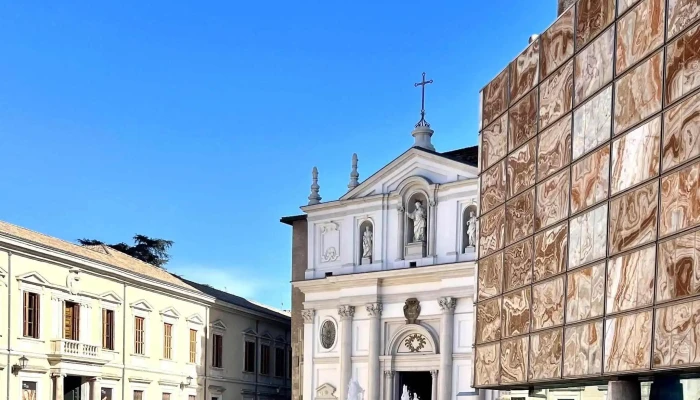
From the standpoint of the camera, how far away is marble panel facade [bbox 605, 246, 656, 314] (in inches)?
372

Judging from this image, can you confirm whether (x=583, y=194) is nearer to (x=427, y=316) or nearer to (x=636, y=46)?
(x=636, y=46)

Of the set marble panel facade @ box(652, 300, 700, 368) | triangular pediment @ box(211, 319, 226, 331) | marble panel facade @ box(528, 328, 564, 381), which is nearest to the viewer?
marble panel facade @ box(652, 300, 700, 368)

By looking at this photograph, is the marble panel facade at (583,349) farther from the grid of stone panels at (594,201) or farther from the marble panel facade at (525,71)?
the marble panel facade at (525,71)

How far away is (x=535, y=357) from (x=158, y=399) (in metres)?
23.1

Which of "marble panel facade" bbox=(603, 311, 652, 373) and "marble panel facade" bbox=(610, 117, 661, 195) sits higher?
"marble panel facade" bbox=(610, 117, 661, 195)

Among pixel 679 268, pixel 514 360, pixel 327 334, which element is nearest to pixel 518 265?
pixel 514 360

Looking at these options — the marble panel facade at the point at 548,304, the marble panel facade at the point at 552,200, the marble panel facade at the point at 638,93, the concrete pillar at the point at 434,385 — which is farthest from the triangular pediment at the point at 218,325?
the marble panel facade at the point at 638,93

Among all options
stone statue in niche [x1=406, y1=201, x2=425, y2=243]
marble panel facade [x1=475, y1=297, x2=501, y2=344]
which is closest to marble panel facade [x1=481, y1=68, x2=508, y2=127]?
marble panel facade [x1=475, y1=297, x2=501, y2=344]

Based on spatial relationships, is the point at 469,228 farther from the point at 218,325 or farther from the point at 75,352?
the point at 75,352

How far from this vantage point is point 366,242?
3325 cm

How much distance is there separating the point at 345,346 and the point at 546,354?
2154 cm

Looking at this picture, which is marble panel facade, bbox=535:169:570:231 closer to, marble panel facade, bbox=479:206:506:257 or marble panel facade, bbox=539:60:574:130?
marble panel facade, bbox=539:60:574:130

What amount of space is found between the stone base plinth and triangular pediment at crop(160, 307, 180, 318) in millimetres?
8748

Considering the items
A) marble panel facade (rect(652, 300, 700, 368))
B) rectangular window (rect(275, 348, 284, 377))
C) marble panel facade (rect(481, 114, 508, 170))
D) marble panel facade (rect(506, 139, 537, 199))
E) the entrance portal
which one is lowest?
rectangular window (rect(275, 348, 284, 377))
